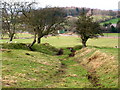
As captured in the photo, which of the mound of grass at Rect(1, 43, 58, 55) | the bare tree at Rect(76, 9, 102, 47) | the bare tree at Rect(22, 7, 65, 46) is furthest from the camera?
the bare tree at Rect(76, 9, 102, 47)

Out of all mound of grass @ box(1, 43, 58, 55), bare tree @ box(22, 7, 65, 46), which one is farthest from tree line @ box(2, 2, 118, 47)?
mound of grass @ box(1, 43, 58, 55)

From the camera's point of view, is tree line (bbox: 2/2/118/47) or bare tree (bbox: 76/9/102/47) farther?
bare tree (bbox: 76/9/102/47)

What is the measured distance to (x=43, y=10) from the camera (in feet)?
205

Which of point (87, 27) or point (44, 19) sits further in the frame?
point (87, 27)

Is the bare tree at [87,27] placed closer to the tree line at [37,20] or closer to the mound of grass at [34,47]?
the tree line at [37,20]

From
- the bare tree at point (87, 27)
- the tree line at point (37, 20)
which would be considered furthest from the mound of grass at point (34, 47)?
the bare tree at point (87, 27)

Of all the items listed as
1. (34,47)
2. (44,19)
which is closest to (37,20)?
(44,19)

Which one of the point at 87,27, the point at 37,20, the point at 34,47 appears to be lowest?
the point at 34,47

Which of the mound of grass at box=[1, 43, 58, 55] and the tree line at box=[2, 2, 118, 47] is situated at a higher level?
the tree line at box=[2, 2, 118, 47]

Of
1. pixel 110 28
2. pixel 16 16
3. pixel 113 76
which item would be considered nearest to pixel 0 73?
pixel 113 76

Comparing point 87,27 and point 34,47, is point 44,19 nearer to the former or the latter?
point 34,47

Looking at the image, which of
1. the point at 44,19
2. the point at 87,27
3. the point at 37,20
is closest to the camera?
the point at 37,20

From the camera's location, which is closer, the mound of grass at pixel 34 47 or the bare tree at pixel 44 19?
the mound of grass at pixel 34 47

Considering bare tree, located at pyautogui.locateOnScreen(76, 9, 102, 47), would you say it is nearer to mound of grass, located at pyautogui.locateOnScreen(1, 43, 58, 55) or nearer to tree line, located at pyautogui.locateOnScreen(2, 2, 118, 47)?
tree line, located at pyautogui.locateOnScreen(2, 2, 118, 47)
